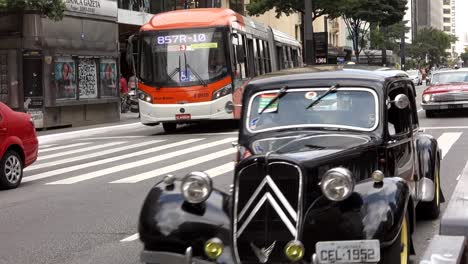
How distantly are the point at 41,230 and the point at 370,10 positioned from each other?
44.4 metres

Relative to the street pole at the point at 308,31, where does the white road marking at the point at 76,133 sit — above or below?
below

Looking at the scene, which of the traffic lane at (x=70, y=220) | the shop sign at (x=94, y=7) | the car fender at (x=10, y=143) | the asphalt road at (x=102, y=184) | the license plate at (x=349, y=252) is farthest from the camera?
the shop sign at (x=94, y=7)

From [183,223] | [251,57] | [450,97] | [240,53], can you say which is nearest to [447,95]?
[450,97]

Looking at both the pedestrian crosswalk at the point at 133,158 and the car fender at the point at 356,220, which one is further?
the pedestrian crosswalk at the point at 133,158

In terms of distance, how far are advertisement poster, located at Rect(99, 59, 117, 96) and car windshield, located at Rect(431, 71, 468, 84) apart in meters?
12.3

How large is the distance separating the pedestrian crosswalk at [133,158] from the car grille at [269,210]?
21.5 feet

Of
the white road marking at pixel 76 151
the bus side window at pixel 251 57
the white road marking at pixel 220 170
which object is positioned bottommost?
the white road marking at pixel 76 151

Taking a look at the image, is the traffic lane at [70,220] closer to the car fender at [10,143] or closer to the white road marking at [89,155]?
the car fender at [10,143]

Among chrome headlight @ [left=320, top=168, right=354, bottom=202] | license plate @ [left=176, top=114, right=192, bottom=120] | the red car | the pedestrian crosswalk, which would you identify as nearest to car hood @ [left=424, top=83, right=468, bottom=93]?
the pedestrian crosswalk

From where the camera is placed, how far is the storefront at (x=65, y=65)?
73.5 ft

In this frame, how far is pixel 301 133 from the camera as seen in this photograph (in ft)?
18.9

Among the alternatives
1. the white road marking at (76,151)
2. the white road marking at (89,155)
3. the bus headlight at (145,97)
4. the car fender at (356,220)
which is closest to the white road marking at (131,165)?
the white road marking at (89,155)

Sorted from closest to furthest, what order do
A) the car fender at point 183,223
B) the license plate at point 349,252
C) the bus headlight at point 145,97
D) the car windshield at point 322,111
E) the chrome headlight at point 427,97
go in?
the license plate at point 349,252, the car fender at point 183,223, the car windshield at point 322,111, the bus headlight at point 145,97, the chrome headlight at point 427,97

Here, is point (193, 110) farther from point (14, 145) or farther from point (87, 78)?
point (14, 145)
